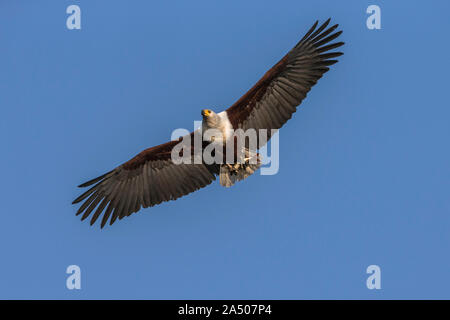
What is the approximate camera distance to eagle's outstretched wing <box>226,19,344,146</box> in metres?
12.7

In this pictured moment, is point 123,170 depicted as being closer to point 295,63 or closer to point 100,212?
point 100,212

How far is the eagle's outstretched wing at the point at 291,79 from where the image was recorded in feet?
41.6

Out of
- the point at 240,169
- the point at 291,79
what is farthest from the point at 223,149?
the point at 291,79

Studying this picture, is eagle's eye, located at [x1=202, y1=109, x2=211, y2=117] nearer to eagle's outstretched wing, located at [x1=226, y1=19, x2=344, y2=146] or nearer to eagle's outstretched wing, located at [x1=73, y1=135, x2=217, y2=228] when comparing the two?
eagle's outstretched wing, located at [x1=226, y1=19, x2=344, y2=146]

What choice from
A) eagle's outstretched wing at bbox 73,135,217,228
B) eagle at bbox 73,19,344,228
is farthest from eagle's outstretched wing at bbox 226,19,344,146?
eagle's outstretched wing at bbox 73,135,217,228

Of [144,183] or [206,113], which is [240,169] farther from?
[144,183]

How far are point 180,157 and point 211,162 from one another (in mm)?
656

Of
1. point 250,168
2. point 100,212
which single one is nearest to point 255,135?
point 250,168

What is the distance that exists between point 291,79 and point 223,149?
5.74 feet

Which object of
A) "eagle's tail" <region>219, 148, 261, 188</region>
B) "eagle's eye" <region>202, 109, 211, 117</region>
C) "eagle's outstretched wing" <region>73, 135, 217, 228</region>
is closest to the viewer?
"eagle's eye" <region>202, 109, 211, 117</region>

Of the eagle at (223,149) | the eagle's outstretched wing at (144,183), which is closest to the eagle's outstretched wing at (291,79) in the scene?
the eagle at (223,149)

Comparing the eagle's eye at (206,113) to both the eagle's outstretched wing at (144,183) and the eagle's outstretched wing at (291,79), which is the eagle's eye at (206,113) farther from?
the eagle's outstretched wing at (144,183)
